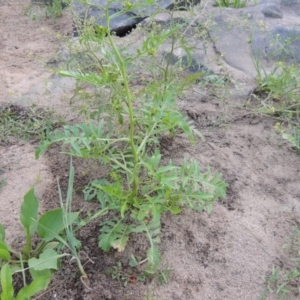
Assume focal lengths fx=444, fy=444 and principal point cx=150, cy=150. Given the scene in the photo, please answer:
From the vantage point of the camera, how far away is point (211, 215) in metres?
2.10

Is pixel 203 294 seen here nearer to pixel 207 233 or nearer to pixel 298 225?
pixel 207 233

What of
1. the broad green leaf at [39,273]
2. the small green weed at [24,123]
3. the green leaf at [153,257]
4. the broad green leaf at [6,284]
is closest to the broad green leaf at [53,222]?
the broad green leaf at [39,273]

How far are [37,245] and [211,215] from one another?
807 mm

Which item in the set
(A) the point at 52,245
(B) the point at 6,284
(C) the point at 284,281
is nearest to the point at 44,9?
(A) the point at 52,245

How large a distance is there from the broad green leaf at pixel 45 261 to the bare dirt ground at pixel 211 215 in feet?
0.41

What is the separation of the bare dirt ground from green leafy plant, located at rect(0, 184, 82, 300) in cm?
10

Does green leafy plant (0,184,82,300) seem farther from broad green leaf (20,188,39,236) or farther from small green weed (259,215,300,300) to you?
small green weed (259,215,300,300)

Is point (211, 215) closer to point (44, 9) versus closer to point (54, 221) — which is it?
point (54, 221)

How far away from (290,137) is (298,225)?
1.80 feet

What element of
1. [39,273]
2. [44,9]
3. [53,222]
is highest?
[53,222]

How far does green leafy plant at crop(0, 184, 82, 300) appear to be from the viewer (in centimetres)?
173

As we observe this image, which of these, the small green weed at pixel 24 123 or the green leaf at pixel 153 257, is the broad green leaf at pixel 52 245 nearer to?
the green leaf at pixel 153 257

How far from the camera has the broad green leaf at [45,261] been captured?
5.64 feet

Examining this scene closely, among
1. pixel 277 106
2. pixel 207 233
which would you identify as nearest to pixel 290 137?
pixel 277 106
